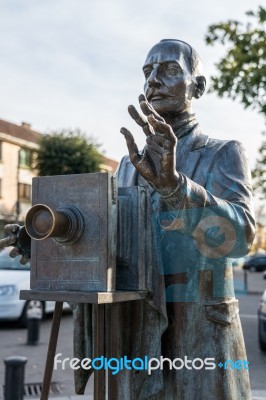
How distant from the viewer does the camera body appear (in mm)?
1562

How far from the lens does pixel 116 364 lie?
1.73 metres

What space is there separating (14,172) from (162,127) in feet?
108

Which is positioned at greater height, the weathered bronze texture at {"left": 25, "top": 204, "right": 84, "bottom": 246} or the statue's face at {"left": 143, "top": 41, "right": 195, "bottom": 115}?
the statue's face at {"left": 143, "top": 41, "right": 195, "bottom": 115}

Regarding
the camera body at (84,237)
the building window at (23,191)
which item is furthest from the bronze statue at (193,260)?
the building window at (23,191)

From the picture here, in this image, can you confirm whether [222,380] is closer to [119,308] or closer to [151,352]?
[151,352]

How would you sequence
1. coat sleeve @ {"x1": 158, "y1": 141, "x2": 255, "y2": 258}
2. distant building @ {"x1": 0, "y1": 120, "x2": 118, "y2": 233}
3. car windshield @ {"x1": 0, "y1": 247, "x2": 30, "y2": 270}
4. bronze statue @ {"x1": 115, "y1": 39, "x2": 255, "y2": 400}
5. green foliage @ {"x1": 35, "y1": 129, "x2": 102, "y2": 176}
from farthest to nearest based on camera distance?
distant building @ {"x1": 0, "y1": 120, "x2": 118, "y2": 233} → green foliage @ {"x1": 35, "y1": 129, "x2": 102, "y2": 176} → car windshield @ {"x1": 0, "y1": 247, "x2": 30, "y2": 270} → bronze statue @ {"x1": 115, "y1": 39, "x2": 255, "y2": 400} → coat sleeve @ {"x1": 158, "y1": 141, "x2": 255, "y2": 258}

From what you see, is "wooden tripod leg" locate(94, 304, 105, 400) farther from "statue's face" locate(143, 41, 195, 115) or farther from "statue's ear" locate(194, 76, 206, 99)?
"statue's ear" locate(194, 76, 206, 99)

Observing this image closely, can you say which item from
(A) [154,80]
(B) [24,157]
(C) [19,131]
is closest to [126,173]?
(A) [154,80]

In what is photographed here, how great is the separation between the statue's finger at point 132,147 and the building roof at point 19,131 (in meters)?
32.1

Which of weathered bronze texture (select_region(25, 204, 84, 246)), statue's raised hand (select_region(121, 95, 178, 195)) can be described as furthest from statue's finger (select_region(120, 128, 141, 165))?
weathered bronze texture (select_region(25, 204, 84, 246))

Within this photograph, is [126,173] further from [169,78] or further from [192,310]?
[192,310]

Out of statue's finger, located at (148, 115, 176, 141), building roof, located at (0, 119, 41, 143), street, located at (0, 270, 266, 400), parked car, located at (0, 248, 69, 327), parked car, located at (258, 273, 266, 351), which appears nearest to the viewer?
statue's finger, located at (148, 115, 176, 141)

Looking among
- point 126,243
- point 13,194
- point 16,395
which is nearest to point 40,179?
point 126,243

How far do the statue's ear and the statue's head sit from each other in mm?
42
